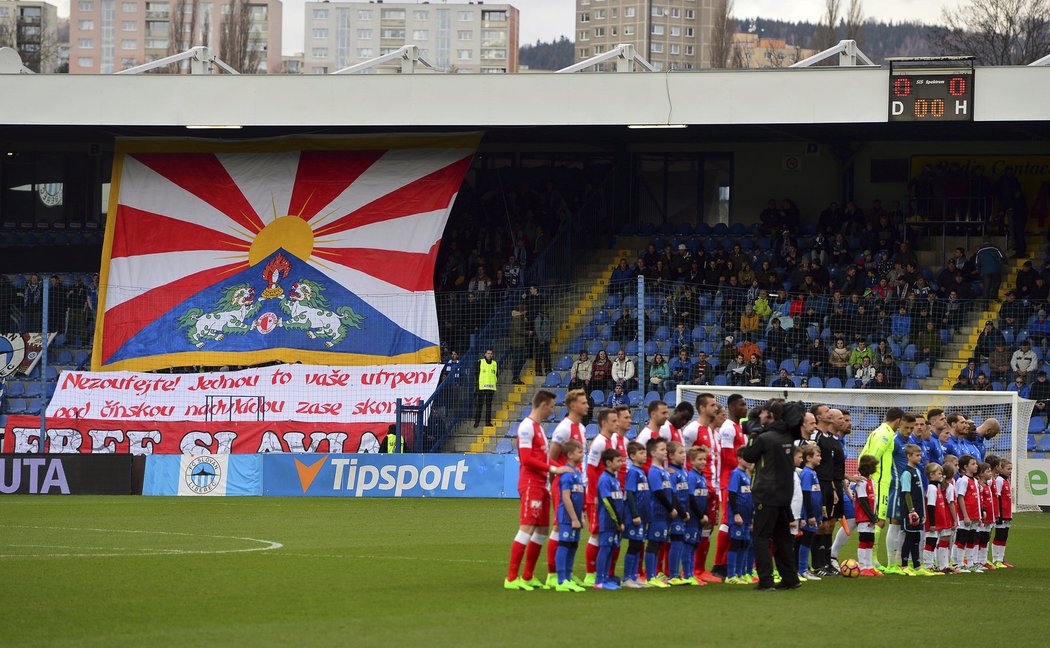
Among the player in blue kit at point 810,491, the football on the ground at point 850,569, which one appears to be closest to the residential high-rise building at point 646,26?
the football on the ground at point 850,569

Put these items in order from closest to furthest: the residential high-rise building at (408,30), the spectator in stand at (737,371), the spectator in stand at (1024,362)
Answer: the spectator in stand at (1024,362)
the spectator in stand at (737,371)
the residential high-rise building at (408,30)

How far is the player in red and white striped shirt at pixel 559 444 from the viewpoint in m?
12.2

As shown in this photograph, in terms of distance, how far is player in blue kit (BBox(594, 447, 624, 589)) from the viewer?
12.5m

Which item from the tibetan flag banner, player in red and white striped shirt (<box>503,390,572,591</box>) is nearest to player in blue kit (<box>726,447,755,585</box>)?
player in red and white striped shirt (<box>503,390,572,591</box>)

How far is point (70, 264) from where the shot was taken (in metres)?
35.5

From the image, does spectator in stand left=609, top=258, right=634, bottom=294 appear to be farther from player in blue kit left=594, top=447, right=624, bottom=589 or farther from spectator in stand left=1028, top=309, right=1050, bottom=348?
player in blue kit left=594, top=447, right=624, bottom=589

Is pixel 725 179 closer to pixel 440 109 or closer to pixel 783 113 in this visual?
pixel 783 113

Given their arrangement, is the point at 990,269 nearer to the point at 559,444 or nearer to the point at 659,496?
the point at 659,496

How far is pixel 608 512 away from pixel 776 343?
14814 millimetres

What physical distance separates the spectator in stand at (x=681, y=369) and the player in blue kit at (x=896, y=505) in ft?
38.3

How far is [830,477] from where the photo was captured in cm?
1424

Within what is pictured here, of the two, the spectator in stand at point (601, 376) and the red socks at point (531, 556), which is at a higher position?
the spectator in stand at point (601, 376)

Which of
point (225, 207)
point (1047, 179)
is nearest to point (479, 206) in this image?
point (225, 207)

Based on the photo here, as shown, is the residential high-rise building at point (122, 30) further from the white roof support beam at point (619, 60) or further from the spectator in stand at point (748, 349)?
the spectator in stand at point (748, 349)
